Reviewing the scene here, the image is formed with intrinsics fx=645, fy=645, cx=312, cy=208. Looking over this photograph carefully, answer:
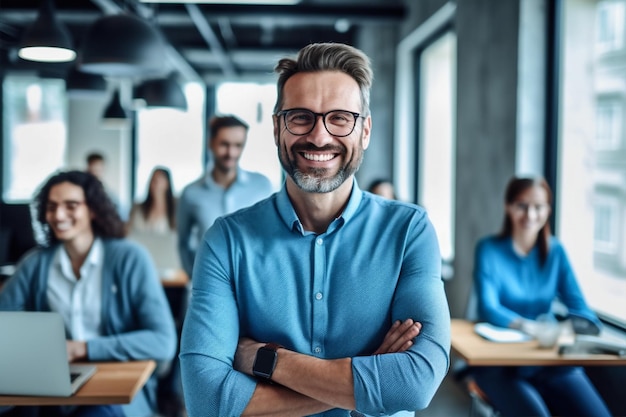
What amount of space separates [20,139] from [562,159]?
944 centimetres

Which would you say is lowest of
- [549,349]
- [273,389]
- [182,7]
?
[549,349]

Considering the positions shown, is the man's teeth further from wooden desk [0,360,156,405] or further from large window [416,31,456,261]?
large window [416,31,456,261]

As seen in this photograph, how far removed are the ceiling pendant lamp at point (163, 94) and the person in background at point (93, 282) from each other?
2.97m

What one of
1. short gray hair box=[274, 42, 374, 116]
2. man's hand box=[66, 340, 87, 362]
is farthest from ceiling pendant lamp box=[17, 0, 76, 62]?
A: short gray hair box=[274, 42, 374, 116]

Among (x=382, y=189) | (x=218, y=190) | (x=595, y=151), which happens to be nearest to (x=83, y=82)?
(x=218, y=190)

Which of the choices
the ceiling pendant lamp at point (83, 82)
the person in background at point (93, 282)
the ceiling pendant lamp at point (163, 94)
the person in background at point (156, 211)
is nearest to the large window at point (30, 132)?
the person in background at point (156, 211)

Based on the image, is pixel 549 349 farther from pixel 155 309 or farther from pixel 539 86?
pixel 539 86

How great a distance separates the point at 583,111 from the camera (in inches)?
152

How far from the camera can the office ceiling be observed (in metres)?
6.13

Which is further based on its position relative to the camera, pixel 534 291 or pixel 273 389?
pixel 534 291

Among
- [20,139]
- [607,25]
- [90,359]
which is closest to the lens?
[90,359]

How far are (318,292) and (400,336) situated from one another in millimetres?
219

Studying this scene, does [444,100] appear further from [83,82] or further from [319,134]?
[319,134]

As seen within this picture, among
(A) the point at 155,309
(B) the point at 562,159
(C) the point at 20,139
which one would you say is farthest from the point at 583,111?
(C) the point at 20,139
